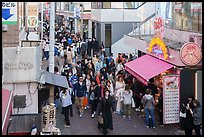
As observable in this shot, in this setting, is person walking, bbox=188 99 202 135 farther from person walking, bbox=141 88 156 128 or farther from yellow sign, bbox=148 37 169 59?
yellow sign, bbox=148 37 169 59

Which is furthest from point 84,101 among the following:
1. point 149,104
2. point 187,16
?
point 187,16

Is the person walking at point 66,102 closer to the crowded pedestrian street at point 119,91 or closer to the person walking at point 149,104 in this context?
the crowded pedestrian street at point 119,91

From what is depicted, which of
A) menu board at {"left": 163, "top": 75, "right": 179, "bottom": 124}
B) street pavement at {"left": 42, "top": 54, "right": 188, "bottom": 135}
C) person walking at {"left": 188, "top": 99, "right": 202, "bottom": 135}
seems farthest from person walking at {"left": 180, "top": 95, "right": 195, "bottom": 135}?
menu board at {"left": 163, "top": 75, "right": 179, "bottom": 124}

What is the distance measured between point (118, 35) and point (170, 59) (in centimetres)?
1852

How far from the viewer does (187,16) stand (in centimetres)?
1584

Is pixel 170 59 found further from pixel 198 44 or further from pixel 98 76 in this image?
pixel 98 76

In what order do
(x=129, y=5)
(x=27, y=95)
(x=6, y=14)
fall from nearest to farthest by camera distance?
(x=6, y=14) < (x=27, y=95) < (x=129, y=5)

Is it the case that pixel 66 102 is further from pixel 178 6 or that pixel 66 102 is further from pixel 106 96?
pixel 178 6

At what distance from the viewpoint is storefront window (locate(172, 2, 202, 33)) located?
14668 millimetres

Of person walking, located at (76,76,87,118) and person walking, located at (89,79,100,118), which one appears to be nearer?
person walking, located at (89,79,100,118)

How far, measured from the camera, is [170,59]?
13.9 metres

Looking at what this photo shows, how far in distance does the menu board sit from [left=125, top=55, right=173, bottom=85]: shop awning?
2.73ft

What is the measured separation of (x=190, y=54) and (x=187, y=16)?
3.60 m

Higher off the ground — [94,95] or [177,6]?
[177,6]
